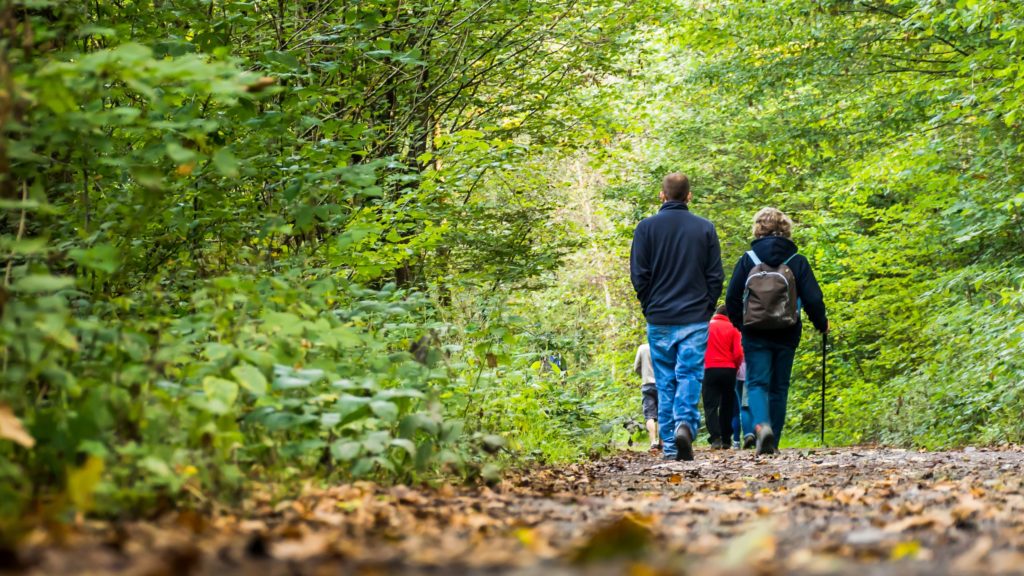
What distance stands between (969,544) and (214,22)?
5.70 meters

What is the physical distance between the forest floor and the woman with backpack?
85.6 inches

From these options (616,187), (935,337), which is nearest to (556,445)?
(935,337)

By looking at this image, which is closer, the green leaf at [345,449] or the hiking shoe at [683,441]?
the green leaf at [345,449]

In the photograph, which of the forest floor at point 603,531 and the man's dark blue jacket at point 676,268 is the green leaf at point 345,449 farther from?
the man's dark blue jacket at point 676,268

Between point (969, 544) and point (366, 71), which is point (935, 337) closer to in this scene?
point (366, 71)

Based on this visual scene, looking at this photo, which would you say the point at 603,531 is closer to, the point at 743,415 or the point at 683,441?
the point at 683,441

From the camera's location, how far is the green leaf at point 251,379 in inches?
159

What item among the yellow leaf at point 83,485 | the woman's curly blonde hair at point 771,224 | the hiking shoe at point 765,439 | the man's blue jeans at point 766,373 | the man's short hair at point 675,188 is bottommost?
the hiking shoe at point 765,439

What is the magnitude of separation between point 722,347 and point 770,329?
336cm

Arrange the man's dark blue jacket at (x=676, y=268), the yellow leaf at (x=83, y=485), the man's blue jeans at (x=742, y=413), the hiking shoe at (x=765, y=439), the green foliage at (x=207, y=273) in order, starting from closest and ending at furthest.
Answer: the yellow leaf at (x=83, y=485)
the green foliage at (x=207, y=273)
the man's dark blue jacket at (x=676, y=268)
the hiking shoe at (x=765, y=439)
the man's blue jeans at (x=742, y=413)

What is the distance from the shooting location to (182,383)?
423 cm

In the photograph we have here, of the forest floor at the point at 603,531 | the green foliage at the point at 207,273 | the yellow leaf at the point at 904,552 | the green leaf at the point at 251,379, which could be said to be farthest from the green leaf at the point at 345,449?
the yellow leaf at the point at 904,552

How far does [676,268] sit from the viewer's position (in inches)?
348

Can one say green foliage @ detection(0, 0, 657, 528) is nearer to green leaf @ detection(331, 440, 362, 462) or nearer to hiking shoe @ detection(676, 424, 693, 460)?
green leaf @ detection(331, 440, 362, 462)
